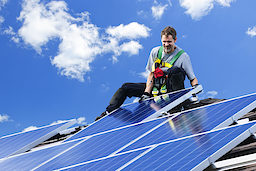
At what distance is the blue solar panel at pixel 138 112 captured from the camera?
24.2 ft

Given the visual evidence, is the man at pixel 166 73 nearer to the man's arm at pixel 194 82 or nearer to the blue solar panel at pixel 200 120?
the man's arm at pixel 194 82

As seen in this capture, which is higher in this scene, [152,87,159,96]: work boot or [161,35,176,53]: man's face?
[161,35,176,53]: man's face

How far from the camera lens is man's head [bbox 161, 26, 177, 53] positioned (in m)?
8.91

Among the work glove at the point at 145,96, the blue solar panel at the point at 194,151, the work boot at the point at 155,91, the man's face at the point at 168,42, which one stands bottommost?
the blue solar panel at the point at 194,151

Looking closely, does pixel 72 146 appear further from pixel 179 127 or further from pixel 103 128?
pixel 179 127

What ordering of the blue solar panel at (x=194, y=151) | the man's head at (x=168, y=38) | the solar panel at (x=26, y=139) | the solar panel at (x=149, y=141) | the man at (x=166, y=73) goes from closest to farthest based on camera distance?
the blue solar panel at (x=194, y=151)
the solar panel at (x=149, y=141)
the solar panel at (x=26, y=139)
the man at (x=166, y=73)
the man's head at (x=168, y=38)

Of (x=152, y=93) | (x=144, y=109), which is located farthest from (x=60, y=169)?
(x=152, y=93)

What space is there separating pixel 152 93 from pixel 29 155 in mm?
3221

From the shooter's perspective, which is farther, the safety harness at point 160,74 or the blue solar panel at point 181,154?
the safety harness at point 160,74

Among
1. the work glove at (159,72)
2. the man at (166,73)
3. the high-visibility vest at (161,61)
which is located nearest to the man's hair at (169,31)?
the man at (166,73)

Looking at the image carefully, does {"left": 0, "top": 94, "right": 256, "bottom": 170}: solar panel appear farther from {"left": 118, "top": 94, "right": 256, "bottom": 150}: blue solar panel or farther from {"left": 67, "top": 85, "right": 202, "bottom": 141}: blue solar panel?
{"left": 67, "top": 85, "right": 202, "bottom": 141}: blue solar panel

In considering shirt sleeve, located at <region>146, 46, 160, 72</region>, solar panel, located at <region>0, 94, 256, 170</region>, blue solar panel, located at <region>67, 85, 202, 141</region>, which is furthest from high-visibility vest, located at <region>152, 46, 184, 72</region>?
solar panel, located at <region>0, 94, 256, 170</region>

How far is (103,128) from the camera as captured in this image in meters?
7.50

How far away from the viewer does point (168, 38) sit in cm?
891
